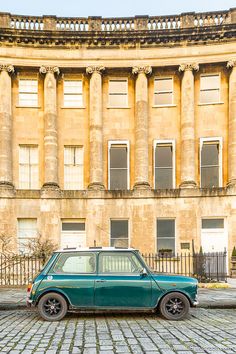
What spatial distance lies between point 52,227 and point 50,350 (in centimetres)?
1734

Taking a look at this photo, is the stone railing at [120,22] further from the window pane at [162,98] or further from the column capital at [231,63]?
the window pane at [162,98]

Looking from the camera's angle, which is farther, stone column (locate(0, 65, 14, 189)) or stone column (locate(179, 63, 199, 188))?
stone column (locate(179, 63, 199, 188))

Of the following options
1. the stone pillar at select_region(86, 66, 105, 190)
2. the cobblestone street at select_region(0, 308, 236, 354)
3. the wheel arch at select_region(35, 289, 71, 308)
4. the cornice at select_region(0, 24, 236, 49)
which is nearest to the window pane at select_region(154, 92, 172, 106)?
the cornice at select_region(0, 24, 236, 49)

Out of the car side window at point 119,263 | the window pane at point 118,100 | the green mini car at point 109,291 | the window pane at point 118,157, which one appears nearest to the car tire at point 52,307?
the green mini car at point 109,291

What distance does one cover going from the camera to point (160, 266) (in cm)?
2264

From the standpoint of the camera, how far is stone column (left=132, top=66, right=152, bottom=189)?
24.5m

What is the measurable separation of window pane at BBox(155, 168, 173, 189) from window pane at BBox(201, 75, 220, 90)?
5631 mm

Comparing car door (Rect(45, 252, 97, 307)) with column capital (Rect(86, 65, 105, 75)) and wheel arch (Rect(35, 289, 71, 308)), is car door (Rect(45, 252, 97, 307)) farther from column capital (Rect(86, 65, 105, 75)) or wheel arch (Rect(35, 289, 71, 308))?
column capital (Rect(86, 65, 105, 75))

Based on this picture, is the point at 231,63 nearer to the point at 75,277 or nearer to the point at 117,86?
the point at 117,86

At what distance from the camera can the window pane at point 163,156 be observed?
2527 cm

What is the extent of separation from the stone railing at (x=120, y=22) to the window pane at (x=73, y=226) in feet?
38.4

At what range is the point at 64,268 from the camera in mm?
9773

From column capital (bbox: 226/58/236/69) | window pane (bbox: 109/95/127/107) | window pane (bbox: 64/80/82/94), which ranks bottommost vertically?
window pane (bbox: 109/95/127/107)

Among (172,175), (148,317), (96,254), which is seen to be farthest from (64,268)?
(172,175)
